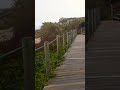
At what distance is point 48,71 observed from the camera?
944 cm

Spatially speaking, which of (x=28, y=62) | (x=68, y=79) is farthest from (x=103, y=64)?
(x=28, y=62)

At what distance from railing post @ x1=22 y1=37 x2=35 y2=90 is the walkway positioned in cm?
294

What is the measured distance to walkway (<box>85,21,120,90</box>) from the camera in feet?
22.6

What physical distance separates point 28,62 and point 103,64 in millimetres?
5192

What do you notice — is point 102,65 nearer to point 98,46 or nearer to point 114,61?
point 114,61

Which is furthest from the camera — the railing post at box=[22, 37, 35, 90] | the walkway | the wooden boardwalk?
the wooden boardwalk

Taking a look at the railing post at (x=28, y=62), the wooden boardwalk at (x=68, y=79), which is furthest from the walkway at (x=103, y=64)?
the railing post at (x=28, y=62)

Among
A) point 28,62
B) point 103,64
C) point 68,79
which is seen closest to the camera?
point 28,62

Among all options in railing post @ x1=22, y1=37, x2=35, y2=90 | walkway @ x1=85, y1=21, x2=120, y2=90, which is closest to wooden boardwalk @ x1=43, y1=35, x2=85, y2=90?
walkway @ x1=85, y1=21, x2=120, y2=90

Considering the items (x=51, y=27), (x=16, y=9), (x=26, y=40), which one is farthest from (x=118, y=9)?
(x=26, y=40)

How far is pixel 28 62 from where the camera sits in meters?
3.58

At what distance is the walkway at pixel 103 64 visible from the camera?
689 centimetres

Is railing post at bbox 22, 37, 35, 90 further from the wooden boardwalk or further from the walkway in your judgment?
the wooden boardwalk

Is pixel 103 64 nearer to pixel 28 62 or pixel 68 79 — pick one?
pixel 68 79
